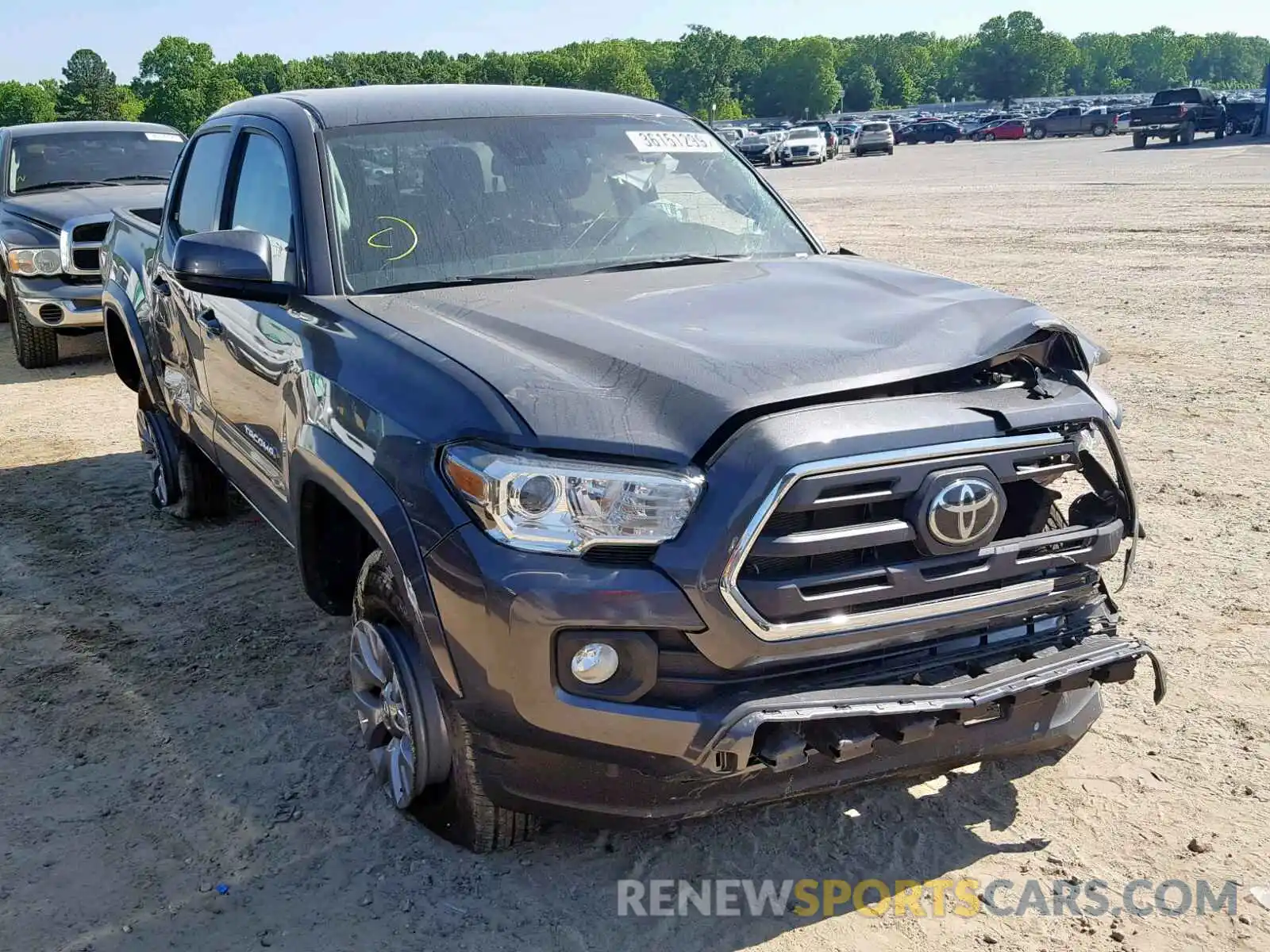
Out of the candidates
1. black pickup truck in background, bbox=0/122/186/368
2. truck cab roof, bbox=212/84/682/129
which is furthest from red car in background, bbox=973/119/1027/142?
truck cab roof, bbox=212/84/682/129

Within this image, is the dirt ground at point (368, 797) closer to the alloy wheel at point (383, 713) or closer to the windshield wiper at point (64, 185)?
the alloy wheel at point (383, 713)

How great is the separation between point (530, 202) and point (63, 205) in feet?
24.5

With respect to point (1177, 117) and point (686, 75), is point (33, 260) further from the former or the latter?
point (686, 75)

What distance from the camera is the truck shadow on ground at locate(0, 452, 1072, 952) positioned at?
9.57 ft

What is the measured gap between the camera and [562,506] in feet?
8.43

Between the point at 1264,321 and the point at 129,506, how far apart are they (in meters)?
8.66

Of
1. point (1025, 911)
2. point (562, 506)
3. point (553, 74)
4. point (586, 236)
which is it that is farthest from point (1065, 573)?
point (553, 74)

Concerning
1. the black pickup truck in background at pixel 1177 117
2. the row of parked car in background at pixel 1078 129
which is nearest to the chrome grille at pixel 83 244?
the row of parked car in background at pixel 1078 129

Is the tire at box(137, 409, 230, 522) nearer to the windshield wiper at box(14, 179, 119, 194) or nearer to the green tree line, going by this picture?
the windshield wiper at box(14, 179, 119, 194)

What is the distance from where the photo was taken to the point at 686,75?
13375 centimetres

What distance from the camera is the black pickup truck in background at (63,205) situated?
951cm

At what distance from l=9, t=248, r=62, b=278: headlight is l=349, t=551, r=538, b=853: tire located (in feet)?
24.6

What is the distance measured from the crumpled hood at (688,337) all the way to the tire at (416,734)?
0.63 m

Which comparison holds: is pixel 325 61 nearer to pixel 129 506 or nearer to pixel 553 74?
pixel 553 74
